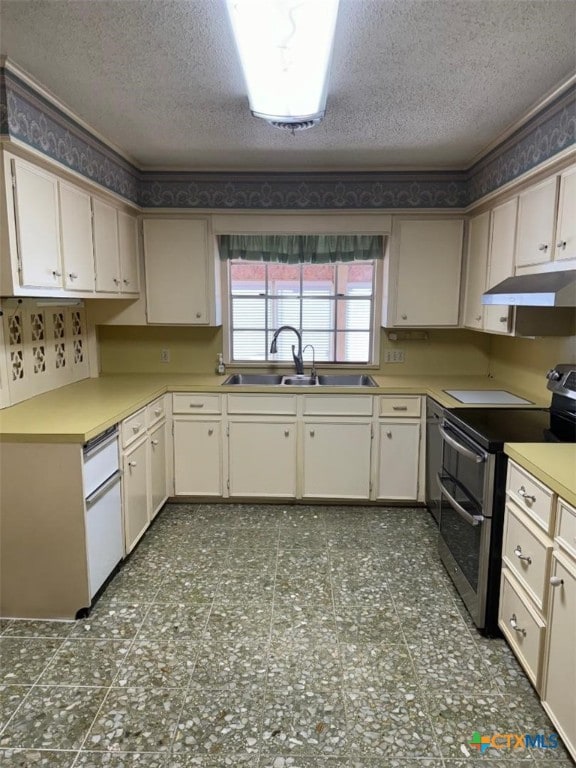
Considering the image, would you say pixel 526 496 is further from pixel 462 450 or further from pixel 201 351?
pixel 201 351

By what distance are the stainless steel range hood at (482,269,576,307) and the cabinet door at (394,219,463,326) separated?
2.96 ft

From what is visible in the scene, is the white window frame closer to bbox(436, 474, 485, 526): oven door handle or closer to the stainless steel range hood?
the stainless steel range hood

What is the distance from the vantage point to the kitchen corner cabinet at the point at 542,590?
5.01ft

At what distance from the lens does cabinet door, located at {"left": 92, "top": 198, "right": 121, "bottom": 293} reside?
2896 mm

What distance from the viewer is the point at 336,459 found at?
136 inches

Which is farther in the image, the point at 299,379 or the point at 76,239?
the point at 299,379

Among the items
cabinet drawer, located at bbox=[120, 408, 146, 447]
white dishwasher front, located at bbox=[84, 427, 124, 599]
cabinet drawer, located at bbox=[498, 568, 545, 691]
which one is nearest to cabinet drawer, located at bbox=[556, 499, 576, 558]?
cabinet drawer, located at bbox=[498, 568, 545, 691]

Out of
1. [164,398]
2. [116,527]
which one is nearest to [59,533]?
[116,527]

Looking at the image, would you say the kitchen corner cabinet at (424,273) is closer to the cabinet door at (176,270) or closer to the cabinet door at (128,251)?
the cabinet door at (176,270)

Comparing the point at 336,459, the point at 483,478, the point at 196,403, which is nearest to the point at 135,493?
the point at 196,403

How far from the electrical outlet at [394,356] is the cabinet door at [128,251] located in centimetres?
204

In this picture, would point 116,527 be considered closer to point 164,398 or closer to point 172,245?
point 164,398

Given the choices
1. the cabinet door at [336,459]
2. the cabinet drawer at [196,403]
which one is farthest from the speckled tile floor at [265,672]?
the cabinet drawer at [196,403]

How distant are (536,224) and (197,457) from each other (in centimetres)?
261
